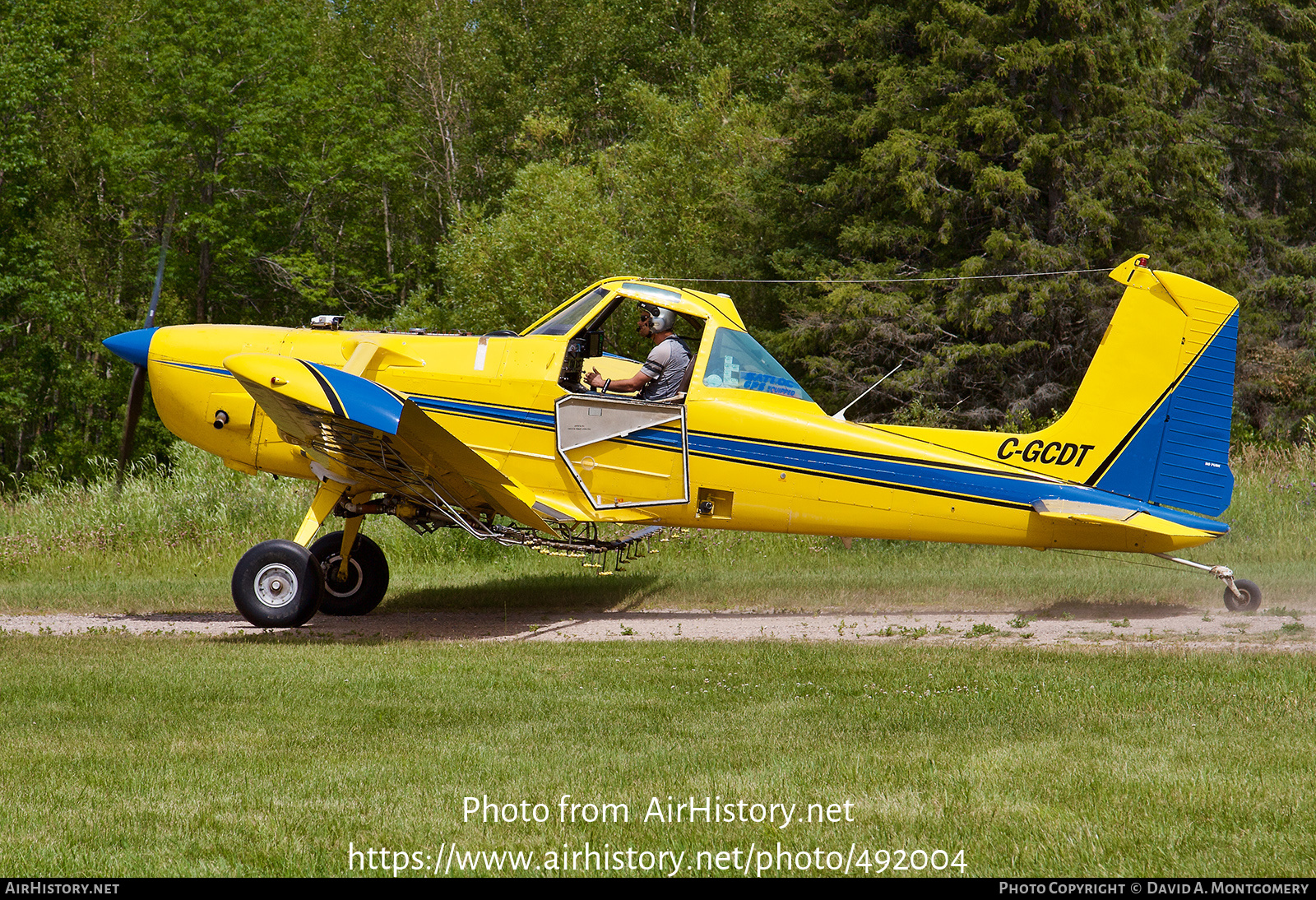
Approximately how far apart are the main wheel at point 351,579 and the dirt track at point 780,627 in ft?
0.65

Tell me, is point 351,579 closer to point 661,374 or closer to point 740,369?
point 661,374

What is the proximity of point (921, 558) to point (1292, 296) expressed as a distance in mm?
18444

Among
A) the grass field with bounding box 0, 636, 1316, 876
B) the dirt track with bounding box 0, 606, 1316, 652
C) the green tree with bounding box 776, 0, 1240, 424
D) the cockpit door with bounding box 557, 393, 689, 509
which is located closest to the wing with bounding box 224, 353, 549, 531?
the cockpit door with bounding box 557, 393, 689, 509

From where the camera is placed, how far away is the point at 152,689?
756 centimetres

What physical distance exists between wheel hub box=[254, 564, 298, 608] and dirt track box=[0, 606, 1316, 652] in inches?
13.1

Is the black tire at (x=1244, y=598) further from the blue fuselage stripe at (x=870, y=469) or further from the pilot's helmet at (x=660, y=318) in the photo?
the pilot's helmet at (x=660, y=318)

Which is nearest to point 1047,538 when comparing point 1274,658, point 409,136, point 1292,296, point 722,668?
point 1274,658

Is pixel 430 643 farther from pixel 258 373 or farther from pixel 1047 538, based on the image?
pixel 1047 538

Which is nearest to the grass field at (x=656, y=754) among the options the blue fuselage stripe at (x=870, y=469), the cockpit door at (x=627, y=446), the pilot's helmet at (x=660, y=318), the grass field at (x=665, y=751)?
the grass field at (x=665, y=751)

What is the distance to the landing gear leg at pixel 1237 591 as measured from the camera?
1020 centimetres

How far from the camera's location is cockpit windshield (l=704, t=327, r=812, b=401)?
10.5 metres

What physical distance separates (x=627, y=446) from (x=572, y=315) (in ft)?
4.47

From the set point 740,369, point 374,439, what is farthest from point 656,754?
point 740,369

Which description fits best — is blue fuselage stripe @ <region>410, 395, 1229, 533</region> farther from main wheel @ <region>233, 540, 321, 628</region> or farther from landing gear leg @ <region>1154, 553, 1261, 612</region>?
main wheel @ <region>233, 540, 321, 628</region>
